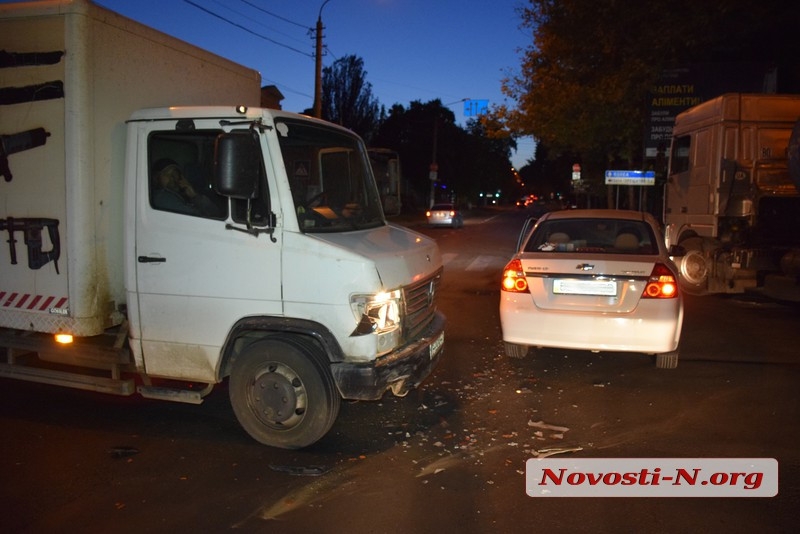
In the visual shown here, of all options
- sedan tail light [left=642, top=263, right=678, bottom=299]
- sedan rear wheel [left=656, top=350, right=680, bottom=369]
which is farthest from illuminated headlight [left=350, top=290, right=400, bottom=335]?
sedan rear wheel [left=656, top=350, right=680, bottom=369]

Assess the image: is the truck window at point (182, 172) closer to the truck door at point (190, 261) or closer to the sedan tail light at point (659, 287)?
the truck door at point (190, 261)

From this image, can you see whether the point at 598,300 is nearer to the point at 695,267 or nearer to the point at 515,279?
the point at 515,279

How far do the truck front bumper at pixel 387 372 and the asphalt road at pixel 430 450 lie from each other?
1.70 ft

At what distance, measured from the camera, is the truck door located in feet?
14.9

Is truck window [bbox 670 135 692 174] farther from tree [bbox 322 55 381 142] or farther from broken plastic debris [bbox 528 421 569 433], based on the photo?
tree [bbox 322 55 381 142]

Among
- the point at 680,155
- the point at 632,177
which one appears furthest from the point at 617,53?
the point at 680,155

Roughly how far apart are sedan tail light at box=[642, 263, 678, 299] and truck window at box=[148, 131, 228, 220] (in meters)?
4.12

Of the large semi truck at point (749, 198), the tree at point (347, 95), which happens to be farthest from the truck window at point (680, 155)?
the tree at point (347, 95)

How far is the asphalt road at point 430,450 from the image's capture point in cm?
377

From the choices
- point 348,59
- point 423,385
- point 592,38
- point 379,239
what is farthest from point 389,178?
point 348,59

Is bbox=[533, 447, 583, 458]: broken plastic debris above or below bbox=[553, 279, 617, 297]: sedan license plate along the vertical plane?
below

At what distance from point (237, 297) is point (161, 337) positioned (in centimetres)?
77

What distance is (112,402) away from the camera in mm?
5895

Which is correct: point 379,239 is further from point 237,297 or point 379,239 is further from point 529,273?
point 529,273
